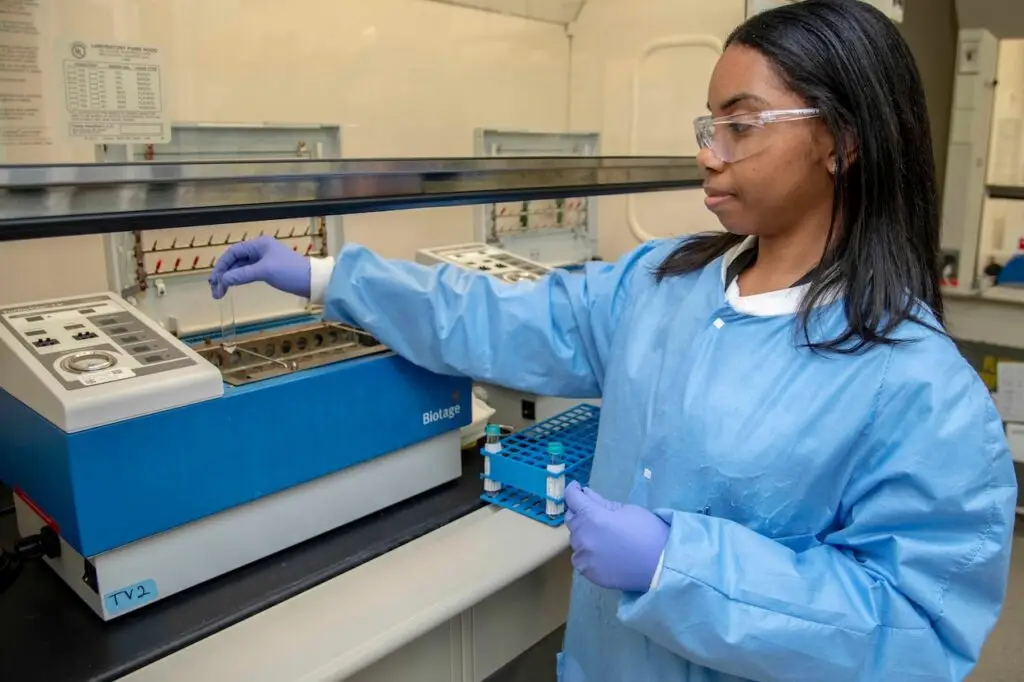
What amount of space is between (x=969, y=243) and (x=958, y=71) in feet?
2.18

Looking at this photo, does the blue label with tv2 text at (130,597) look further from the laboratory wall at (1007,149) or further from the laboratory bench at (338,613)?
the laboratory wall at (1007,149)

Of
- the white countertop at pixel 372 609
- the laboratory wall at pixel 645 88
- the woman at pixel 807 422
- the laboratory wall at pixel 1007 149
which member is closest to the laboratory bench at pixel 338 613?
the white countertop at pixel 372 609

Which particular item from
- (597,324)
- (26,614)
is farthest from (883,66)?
(26,614)

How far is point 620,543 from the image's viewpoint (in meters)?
0.88

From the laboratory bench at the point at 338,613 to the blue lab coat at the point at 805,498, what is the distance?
29cm

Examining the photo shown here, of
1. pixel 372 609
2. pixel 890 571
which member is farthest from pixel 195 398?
pixel 890 571

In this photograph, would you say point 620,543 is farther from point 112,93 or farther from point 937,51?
point 937,51

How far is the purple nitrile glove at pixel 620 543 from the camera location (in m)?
0.87

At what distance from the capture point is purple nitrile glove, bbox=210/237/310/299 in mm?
1232

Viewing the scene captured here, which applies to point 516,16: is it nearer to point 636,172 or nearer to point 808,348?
point 636,172

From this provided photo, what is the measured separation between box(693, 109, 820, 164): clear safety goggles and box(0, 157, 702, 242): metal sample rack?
39 cm

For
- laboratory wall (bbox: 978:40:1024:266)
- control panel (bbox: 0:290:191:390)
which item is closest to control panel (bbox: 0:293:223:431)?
control panel (bbox: 0:290:191:390)

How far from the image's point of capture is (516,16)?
2.33 m

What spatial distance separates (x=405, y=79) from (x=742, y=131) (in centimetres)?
134
